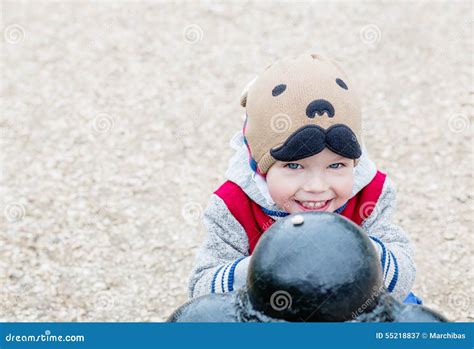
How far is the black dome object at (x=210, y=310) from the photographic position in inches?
54.5

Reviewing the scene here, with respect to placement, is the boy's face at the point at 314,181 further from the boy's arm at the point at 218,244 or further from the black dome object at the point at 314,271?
the black dome object at the point at 314,271

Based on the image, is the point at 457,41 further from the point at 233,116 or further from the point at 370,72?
the point at 233,116

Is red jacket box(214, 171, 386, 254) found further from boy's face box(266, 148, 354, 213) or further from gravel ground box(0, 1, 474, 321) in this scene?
gravel ground box(0, 1, 474, 321)

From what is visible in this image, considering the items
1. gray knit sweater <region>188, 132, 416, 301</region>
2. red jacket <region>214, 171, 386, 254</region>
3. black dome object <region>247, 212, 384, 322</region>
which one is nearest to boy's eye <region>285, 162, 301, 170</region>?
gray knit sweater <region>188, 132, 416, 301</region>

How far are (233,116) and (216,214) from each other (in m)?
3.31

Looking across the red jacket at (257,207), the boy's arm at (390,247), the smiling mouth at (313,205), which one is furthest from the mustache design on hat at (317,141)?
the red jacket at (257,207)

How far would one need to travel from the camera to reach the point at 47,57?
672 centimetres

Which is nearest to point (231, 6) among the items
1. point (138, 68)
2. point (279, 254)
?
point (138, 68)

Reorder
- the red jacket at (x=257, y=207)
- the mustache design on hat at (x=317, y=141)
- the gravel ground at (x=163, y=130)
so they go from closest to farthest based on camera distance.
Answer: the mustache design on hat at (x=317, y=141) → the red jacket at (x=257, y=207) → the gravel ground at (x=163, y=130)

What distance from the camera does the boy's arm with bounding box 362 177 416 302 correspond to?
90.5 inches

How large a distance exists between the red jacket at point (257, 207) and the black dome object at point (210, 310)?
1.22m

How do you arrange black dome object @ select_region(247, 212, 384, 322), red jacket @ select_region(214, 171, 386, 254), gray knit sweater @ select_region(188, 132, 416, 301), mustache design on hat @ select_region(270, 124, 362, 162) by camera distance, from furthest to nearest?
red jacket @ select_region(214, 171, 386, 254) → gray knit sweater @ select_region(188, 132, 416, 301) → mustache design on hat @ select_region(270, 124, 362, 162) → black dome object @ select_region(247, 212, 384, 322)

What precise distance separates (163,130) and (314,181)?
3.59 m

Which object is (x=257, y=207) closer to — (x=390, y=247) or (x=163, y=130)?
(x=390, y=247)
